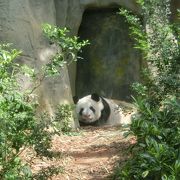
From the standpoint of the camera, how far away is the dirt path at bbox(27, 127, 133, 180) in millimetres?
5470

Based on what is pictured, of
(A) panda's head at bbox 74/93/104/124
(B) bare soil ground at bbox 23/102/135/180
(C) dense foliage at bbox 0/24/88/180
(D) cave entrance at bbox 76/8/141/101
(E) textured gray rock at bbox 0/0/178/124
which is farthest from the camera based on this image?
(D) cave entrance at bbox 76/8/141/101

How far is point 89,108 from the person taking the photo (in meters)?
10.4

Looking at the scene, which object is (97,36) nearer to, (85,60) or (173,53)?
(85,60)

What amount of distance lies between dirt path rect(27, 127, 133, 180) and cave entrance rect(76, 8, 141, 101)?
10.3ft

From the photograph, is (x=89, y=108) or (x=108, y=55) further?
(x=108, y=55)

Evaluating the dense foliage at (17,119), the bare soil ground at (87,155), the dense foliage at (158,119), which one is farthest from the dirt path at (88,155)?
the dense foliage at (158,119)

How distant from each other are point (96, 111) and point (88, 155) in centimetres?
421

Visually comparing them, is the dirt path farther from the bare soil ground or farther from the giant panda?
the giant panda

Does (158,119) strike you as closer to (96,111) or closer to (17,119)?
(17,119)

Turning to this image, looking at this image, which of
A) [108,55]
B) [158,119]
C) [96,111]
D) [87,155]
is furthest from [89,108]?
[158,119]

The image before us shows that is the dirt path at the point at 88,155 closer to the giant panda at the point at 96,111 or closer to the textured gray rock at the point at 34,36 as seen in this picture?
the textured gray rock at the point at 34,36

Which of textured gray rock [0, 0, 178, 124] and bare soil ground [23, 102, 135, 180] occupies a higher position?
textured gray rock [0, 0, 178, 124]

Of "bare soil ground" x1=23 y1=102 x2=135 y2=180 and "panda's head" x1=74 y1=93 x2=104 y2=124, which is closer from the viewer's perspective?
"bare soil ground" x1=23 y1=102 x2=135 y2=180

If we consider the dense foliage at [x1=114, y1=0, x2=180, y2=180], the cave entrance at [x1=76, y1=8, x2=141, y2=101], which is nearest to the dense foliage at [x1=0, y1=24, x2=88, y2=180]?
the dense foliage at [x1=114, y1=0, x2=180, y2=180]
